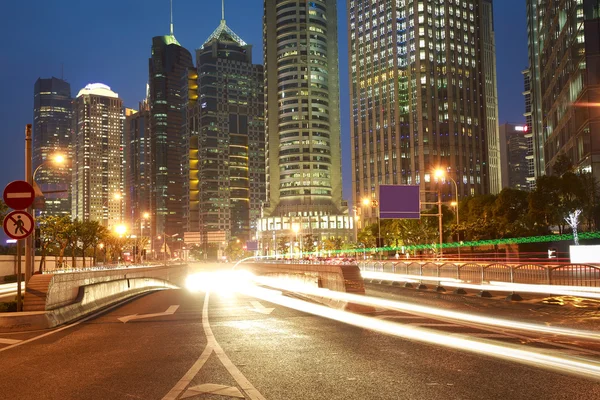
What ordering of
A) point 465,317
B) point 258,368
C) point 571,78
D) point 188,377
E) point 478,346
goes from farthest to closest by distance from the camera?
point 571,78
point 465,317
point 478,346
point 258,368
point 188,377

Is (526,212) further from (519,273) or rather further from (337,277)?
(337,277)

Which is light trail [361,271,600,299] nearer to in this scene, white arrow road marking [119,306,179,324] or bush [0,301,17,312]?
white arrow road marking [119,306,179,324]

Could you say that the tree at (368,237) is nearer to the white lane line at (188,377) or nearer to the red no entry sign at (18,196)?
the red no entry sign at (18,196)

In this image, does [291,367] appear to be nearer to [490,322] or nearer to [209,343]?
[209,343]

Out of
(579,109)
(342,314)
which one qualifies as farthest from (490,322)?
(579,109)

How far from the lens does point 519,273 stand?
27250 millimetres

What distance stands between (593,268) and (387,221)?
96.6 metres

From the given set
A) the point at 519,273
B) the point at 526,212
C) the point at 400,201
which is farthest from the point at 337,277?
the point at 526,212

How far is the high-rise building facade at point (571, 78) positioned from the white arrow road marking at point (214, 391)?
6065 centimetres

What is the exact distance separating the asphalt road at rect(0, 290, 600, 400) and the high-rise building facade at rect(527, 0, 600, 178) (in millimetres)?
56735

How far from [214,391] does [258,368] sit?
5.58ft

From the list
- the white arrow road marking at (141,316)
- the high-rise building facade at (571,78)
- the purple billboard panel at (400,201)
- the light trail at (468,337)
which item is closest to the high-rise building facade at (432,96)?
the high-rise building facade at (571,78)

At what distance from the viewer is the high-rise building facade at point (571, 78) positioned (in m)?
73.9

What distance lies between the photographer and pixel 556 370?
8648 mm
